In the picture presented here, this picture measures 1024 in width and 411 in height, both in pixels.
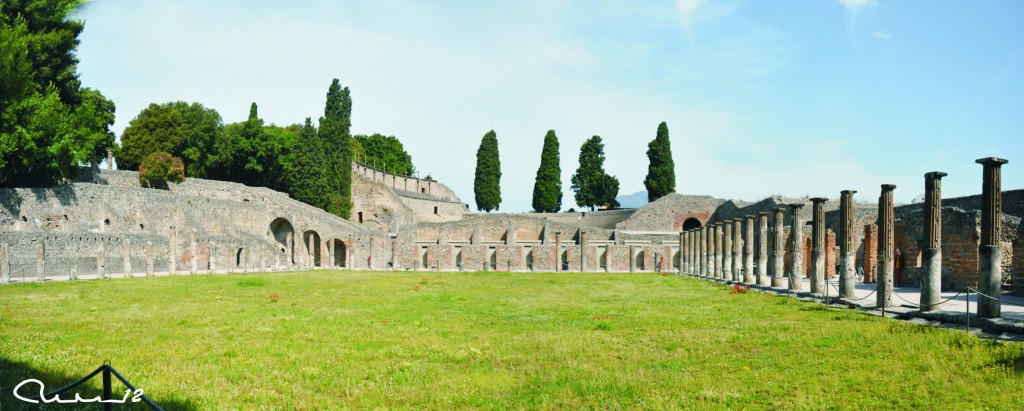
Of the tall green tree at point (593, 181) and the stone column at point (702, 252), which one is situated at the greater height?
the tall green tree at point (593, 181)

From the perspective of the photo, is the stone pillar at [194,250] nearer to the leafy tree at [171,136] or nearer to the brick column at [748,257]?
the leafy tree at [171,136]

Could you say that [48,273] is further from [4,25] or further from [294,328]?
[294,328]

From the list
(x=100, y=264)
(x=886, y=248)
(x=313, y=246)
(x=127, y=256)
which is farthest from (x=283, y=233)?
(x=886, y=248)

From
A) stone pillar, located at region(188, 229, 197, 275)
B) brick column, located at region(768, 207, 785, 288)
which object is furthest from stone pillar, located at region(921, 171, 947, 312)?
stone pillar, located at region(188, 229, 197, 275)

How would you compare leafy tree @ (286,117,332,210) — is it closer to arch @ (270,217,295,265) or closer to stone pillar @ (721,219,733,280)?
arch @ (270,217,295,265)

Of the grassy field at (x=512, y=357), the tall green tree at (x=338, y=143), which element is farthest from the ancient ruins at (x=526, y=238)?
the tall green tree at (x=338, y=143)

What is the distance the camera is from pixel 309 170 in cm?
5738

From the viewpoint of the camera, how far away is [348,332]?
40.4ft

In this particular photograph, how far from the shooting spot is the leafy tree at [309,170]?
57.1 m

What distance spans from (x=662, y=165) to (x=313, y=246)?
3585cm

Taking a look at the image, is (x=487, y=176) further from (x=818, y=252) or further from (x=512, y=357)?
(x=512, y=357)

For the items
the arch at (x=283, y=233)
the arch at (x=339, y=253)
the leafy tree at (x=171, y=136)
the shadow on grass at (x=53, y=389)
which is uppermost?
the leafy tree at (x=171, y=136)

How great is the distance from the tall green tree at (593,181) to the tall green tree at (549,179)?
2606 mm

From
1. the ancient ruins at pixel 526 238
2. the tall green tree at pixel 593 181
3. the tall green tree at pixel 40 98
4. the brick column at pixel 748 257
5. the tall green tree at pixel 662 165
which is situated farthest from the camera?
the tall green tree at pixel 593 181
